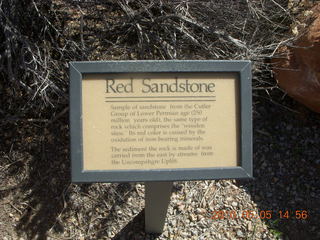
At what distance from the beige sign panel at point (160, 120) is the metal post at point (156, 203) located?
0.34m

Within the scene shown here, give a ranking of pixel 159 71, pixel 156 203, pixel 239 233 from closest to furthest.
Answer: pixel 159 71, pixel 156 203, pixel 239 233

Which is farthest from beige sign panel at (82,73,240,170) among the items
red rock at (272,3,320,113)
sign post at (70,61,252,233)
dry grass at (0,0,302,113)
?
red rock at (272,3,320,113)

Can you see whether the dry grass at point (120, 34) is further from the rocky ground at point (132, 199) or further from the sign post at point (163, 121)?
the sign post at point (163, 121)

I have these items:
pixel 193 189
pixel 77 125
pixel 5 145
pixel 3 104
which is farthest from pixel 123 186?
pixel 77 125

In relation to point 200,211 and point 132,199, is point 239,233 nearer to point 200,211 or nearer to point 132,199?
point 200,211

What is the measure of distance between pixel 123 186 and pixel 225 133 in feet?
3.58

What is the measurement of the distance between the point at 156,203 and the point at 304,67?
3.88ft

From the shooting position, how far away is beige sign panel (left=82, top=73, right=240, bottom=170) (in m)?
1.16

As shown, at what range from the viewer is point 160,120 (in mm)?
1171

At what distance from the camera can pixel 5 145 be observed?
215cm

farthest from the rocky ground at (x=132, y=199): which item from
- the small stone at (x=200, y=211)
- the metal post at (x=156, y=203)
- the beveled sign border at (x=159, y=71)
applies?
the beveled sign border at (x=159, y=71)
